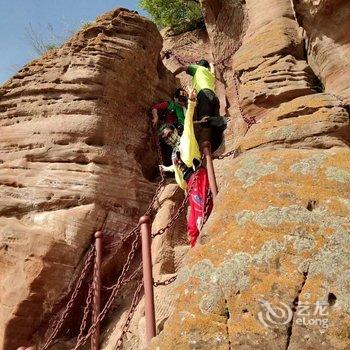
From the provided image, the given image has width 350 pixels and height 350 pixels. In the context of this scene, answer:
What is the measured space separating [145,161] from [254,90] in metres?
2.48

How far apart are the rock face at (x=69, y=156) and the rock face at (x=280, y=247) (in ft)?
8.43

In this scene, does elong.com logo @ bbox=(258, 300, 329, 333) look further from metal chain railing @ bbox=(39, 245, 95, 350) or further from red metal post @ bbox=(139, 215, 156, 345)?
metal chain railing @ bbox=(39, 245, 95, 350)

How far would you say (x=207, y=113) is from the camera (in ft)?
30.4

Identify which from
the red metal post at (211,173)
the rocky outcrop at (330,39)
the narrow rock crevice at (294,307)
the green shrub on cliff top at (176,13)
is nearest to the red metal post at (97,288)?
the red metal post at (211,173)

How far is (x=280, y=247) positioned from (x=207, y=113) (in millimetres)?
5496

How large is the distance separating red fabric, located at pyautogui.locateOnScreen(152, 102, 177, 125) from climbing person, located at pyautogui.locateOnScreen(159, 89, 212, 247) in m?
1.43

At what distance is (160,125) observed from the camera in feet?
30.7

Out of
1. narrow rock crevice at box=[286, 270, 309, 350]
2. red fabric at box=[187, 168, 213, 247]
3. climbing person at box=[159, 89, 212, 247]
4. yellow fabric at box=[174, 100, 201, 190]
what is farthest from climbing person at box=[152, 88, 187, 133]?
narrow rock crevice at box=[286, 270, 309, 350]

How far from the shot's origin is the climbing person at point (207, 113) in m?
9.22

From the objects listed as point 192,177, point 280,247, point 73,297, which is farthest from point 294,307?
point 192,177

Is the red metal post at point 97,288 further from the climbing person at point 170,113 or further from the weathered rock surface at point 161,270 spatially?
the climbing person at point 170,113

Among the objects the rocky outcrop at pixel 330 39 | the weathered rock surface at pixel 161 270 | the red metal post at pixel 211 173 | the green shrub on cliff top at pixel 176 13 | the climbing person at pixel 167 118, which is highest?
the green shrub on cliff top at pixel 176 13

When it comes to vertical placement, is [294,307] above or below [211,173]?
below

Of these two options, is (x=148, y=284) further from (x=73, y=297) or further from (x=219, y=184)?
(x=219, y=184)
